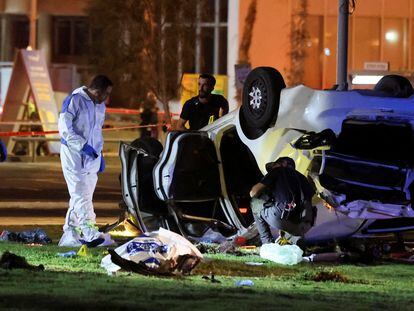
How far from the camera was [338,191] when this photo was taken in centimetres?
929

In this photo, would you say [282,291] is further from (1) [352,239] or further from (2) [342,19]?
(2) [342,19]

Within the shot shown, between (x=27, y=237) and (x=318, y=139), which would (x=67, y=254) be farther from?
(x=318, y=139)

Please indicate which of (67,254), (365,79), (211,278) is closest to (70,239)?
(67,254)

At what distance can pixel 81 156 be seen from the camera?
10625mm

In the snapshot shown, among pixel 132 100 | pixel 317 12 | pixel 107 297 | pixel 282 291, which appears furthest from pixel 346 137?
pixel 132 100

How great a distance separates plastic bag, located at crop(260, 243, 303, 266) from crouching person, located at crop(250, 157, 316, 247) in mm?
164

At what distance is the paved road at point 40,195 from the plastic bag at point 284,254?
180 inches

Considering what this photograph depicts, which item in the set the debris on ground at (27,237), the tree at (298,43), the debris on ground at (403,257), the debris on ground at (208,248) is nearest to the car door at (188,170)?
the debris on ground at (208,248)

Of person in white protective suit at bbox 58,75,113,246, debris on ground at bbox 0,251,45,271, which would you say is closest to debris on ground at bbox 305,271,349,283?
debris on ground at bbox 0,251,45,271

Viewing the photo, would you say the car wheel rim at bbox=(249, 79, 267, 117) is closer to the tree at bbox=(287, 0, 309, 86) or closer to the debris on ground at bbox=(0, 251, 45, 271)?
the debris on ground at bbox=(0, 251, 45, 271)

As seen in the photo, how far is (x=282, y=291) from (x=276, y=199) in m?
2.06

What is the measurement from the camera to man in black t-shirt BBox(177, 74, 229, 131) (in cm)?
1245

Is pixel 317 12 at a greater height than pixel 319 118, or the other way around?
pixel 317 12

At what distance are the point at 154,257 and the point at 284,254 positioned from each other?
143 cm
